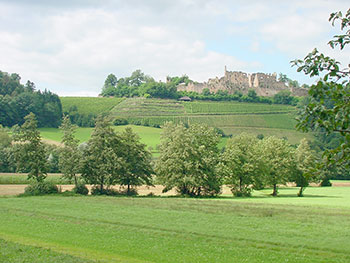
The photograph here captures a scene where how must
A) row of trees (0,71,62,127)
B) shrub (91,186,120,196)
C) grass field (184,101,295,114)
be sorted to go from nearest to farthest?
shrub (91,186,120,196)
row of trees (0,71,62,127)
grass field (184,101,295,114)

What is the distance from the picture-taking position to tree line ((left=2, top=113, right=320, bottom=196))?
58562 mm

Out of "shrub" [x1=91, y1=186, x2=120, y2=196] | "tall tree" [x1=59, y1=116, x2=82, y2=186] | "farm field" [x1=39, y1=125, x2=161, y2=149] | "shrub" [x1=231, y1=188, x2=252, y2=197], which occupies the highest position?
"tall tree" [x1=59, y1=116, x2=82, y2=186]

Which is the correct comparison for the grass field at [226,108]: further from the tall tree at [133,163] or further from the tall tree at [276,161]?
the tall tree at [133,163]

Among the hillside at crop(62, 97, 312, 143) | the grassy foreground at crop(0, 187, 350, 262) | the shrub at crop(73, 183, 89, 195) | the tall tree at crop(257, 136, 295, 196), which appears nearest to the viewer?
the grassy foreground at crop(0, 187, 350, 262)

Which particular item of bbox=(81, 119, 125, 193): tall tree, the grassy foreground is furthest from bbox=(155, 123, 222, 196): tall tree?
the grassy foreground

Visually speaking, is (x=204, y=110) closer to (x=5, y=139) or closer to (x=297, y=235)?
(x=5, y=139)

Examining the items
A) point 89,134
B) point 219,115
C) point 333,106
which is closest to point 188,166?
point 333,106

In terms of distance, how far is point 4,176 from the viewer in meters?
72.6

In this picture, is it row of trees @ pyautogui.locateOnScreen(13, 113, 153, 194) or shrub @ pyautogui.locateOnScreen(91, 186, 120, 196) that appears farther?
shrub @ pyautogui.locateOnScreen(91, 186, 120, 196)

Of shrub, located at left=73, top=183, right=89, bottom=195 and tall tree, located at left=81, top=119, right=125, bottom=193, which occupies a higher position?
tall tree, located at left=81, top=119, right=125, bottom=193

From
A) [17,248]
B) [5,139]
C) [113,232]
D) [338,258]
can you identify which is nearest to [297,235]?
[338,258]

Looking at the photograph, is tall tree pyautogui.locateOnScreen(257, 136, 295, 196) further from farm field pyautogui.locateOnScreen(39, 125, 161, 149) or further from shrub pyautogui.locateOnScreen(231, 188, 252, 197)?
farm field pyautogui.locateOnScreen(39, 125, 161, 149)

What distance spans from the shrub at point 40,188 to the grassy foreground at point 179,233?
13892 millimetres

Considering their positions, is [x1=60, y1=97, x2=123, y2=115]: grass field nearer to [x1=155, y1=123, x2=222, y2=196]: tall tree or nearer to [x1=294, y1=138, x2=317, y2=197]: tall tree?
[x1=155, y1=123, x2=222, y2=196]: tall tree
